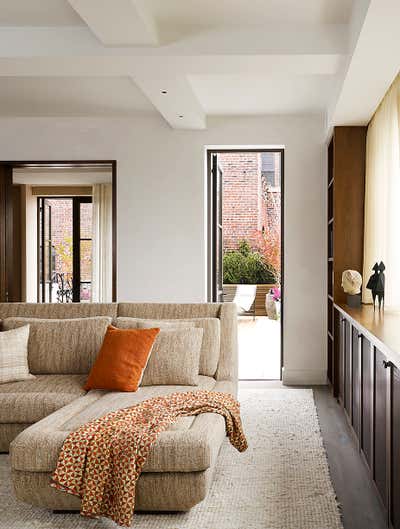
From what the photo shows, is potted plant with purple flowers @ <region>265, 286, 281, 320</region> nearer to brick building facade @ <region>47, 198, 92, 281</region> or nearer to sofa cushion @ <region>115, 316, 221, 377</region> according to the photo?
brick building facade @ <region>47, 198, 92, 281</region>

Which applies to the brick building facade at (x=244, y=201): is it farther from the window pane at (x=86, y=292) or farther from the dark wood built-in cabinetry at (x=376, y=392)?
the dark wood built-in cabinetry at (x=376, y=392)

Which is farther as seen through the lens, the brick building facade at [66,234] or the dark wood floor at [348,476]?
the brick building facade at [66,234]

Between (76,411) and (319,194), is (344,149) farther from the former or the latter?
(76,411)

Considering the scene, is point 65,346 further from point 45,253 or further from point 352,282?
point 45,253

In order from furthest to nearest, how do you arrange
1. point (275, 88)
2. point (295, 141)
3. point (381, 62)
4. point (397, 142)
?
point (295, 141)
point (275, 88)
point (397, 142)
point (381, 62)

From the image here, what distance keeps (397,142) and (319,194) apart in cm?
209

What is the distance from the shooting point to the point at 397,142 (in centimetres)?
441

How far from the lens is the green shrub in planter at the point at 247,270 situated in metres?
12.3

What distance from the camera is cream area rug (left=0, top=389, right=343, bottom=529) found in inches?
121

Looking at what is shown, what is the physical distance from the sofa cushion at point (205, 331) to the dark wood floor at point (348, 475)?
914mm

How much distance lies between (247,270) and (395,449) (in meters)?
A: 9.56

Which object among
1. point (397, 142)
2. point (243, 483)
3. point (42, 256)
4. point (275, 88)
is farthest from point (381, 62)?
point (42, 256)

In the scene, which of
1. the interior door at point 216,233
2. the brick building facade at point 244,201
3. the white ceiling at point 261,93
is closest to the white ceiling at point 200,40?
the white ceiling at point 261,93

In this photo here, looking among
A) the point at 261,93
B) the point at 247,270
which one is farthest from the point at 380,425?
the point at 247,270
